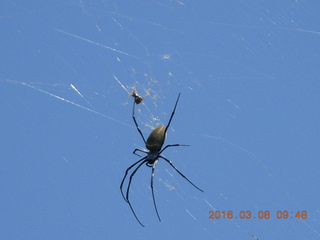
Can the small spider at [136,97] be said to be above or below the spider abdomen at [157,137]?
above

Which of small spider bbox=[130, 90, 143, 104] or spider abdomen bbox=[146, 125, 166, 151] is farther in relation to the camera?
small spider bbox=[130, 90, 143, 104]

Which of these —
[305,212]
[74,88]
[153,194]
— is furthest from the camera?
[74,88]

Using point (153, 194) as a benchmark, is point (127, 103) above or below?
above

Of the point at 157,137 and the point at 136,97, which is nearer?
the point at 157,137

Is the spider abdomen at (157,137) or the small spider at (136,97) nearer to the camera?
the spider abdomen at (157,137)

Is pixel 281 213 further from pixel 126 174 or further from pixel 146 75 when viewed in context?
pixel 146 75

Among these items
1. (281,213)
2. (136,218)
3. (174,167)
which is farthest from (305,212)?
(136,218)

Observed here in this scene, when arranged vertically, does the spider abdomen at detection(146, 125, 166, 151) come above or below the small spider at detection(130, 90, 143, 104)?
below

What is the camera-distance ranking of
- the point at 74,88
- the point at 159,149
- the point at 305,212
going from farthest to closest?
1. the point at 74,88
2. the point at 159,149
3. the point at 305,212

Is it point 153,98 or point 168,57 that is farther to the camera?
point 153,98

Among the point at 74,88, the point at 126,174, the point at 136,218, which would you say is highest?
the point at 74,88

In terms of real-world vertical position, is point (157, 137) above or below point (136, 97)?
below
